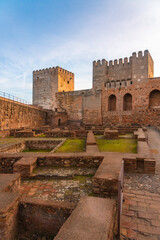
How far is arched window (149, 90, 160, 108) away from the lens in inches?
802

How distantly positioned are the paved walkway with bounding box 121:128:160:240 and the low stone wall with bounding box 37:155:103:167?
3.51 ft

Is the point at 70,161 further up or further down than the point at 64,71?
further down

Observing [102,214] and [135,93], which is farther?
[135,93]

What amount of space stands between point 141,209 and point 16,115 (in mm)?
17727

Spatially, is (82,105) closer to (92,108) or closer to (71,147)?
(92,108)

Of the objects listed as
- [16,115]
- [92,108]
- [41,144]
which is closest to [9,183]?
[41,144]

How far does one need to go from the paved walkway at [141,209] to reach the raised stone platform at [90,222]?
0.53 metres

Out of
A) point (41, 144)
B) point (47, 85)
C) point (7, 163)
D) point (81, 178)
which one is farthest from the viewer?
point (47, 85)

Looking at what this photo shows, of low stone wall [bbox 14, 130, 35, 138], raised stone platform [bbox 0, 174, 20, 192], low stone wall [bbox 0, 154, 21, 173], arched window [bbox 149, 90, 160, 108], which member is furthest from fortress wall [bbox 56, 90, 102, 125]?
raised stone platform [bbox 0, 174, 20, 192]

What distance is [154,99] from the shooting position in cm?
2064

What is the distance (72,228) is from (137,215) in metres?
1.42

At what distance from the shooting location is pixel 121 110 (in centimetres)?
2236

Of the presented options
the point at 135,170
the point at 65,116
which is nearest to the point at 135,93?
the point at 65,116

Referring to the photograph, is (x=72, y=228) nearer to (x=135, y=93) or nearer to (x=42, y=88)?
(x=135, y=93)
